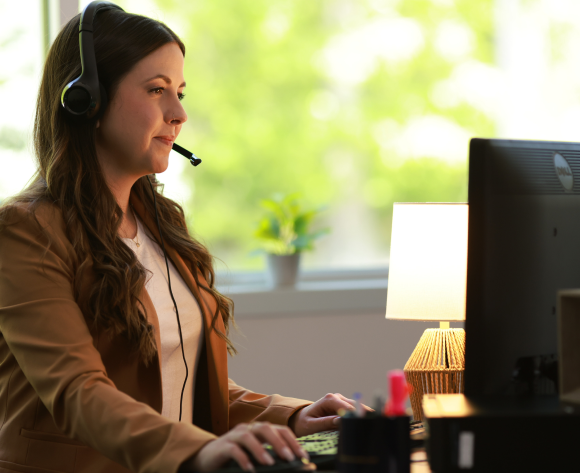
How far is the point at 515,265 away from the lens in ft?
2.79

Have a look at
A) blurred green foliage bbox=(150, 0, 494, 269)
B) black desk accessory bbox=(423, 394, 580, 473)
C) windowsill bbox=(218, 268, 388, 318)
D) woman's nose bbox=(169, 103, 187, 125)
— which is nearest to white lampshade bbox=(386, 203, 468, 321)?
woman's nose bbox=(169, 103, 187, 125)

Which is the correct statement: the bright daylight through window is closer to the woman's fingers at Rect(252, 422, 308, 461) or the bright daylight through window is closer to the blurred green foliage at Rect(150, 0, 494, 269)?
the blurred green foliage at Rect(150, 0, 494, 269)

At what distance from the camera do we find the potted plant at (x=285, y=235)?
2.63m

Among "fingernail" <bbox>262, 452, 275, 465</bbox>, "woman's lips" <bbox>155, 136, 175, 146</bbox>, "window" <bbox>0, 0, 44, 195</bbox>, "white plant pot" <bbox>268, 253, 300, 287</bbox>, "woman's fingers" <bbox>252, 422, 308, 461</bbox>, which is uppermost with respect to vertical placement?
"window" <bbox>0, 0, 44, 195</bbox>

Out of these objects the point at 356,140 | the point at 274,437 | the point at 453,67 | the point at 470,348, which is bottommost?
the point at 274,437

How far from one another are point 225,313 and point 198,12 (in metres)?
1.75

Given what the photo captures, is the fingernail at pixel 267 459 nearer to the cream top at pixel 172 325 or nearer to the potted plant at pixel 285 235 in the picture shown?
the cream top at pixel 172 325

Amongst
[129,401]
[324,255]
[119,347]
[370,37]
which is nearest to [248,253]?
[324,255]

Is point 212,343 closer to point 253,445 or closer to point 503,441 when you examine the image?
point 253,445

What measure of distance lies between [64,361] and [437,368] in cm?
74

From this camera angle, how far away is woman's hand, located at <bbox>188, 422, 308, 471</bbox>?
0.73 m

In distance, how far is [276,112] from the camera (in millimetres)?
2852

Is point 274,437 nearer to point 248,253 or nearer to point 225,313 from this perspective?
point 225,313

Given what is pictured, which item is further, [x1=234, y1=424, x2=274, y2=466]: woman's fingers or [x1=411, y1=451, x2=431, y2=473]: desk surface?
[x1=411, y1=451, x2=431, y2=473]: desk surface
